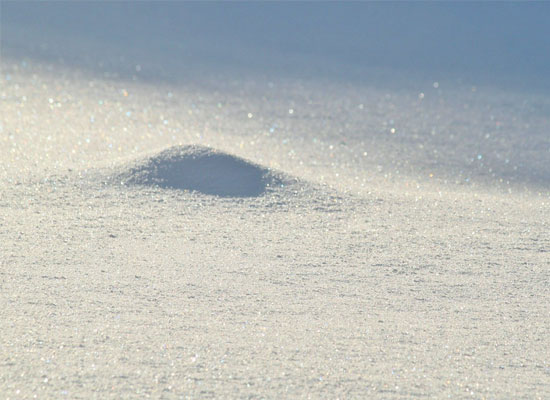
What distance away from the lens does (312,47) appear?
7.07 m

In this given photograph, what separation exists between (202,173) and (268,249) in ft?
2.61

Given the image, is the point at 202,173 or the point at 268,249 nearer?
the point at 268,249

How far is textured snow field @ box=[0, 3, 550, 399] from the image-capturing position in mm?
1821

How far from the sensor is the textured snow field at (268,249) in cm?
182

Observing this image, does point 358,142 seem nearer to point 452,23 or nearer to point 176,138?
point 176,138

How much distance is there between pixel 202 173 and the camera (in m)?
3.27

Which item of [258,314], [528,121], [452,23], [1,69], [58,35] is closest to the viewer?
[258,314]

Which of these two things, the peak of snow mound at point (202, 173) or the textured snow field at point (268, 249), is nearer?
the textured snow field at point (268, 249)

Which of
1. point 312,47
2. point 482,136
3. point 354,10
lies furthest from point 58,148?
point 354,10

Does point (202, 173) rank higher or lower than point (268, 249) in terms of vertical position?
higher

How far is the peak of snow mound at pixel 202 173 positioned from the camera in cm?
319

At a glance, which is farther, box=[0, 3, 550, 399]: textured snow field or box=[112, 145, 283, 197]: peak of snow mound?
box=[112, 145, 283, 197]: peak of snow mound

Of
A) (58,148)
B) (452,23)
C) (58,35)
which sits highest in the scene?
(452,23)

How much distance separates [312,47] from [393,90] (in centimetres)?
158
